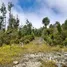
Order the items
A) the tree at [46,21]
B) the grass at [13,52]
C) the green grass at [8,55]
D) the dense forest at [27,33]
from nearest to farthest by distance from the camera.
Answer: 1. the green grass at [8,55]
2. the grass at [13,52]
3. the dense forest at [27,33]
4. the tree at [46,21]

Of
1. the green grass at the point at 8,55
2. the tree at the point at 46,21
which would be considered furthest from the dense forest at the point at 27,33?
the green grass at the point at 8,55

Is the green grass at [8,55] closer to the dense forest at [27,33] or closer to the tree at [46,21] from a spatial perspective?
the dense forest at [27,33]

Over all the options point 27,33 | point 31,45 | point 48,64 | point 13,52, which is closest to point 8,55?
point 13,52

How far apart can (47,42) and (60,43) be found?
15.7 ft

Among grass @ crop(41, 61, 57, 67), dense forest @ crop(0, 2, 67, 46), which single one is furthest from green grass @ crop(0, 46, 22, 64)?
dense forest @ crop(0, 2, 67, 46)

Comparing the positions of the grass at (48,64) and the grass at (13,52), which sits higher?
the grass at (13,52)

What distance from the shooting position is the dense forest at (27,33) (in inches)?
2525

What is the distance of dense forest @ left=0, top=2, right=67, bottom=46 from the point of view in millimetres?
64125

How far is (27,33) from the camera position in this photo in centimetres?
8719

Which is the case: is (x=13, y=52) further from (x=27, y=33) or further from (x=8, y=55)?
(x=27, y=33)

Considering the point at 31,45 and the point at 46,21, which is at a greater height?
the point at 46,21

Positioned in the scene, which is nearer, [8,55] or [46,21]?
[8,55]

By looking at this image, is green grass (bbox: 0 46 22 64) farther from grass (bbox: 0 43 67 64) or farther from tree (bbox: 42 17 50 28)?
tree (bbox: 42 17 50 28)

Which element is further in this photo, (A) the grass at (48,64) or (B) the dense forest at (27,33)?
(B) the dense forest at (27,33)
